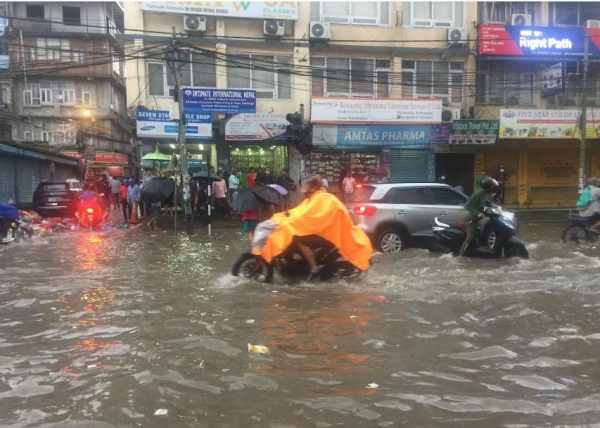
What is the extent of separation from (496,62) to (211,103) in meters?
12.6

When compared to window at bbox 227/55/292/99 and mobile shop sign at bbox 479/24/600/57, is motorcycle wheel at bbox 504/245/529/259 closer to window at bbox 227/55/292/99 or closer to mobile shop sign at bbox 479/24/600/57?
window at bbox 227/55/292/99

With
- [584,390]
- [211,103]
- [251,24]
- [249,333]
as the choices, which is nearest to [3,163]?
[211,103]

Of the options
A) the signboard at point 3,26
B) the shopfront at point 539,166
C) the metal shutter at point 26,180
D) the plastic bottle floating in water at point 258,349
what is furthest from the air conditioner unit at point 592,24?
the signboard at point 3,26

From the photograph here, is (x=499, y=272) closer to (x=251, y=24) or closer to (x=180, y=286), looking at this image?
(x=180, y=286)

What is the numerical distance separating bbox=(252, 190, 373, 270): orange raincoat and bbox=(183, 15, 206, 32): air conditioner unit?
14.7m

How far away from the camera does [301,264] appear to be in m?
7.52

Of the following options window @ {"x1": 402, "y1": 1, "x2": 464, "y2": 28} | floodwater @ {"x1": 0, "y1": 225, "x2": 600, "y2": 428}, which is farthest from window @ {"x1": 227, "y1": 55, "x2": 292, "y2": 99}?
floodwater @ {"x1": 0, "y1": 225, "x2": 600, "y2": 428}

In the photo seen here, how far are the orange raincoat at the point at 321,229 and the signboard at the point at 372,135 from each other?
13.1 meters

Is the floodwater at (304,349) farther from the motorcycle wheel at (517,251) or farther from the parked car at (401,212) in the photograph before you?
the parked car at (401,212)

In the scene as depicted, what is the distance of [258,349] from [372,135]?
1657 centimetres

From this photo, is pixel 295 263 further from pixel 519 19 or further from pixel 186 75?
pixel 519 19

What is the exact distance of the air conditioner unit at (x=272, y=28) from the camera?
20.6 m

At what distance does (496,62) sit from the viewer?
22266mm

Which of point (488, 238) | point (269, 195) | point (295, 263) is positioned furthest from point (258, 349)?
point (488, 238)
